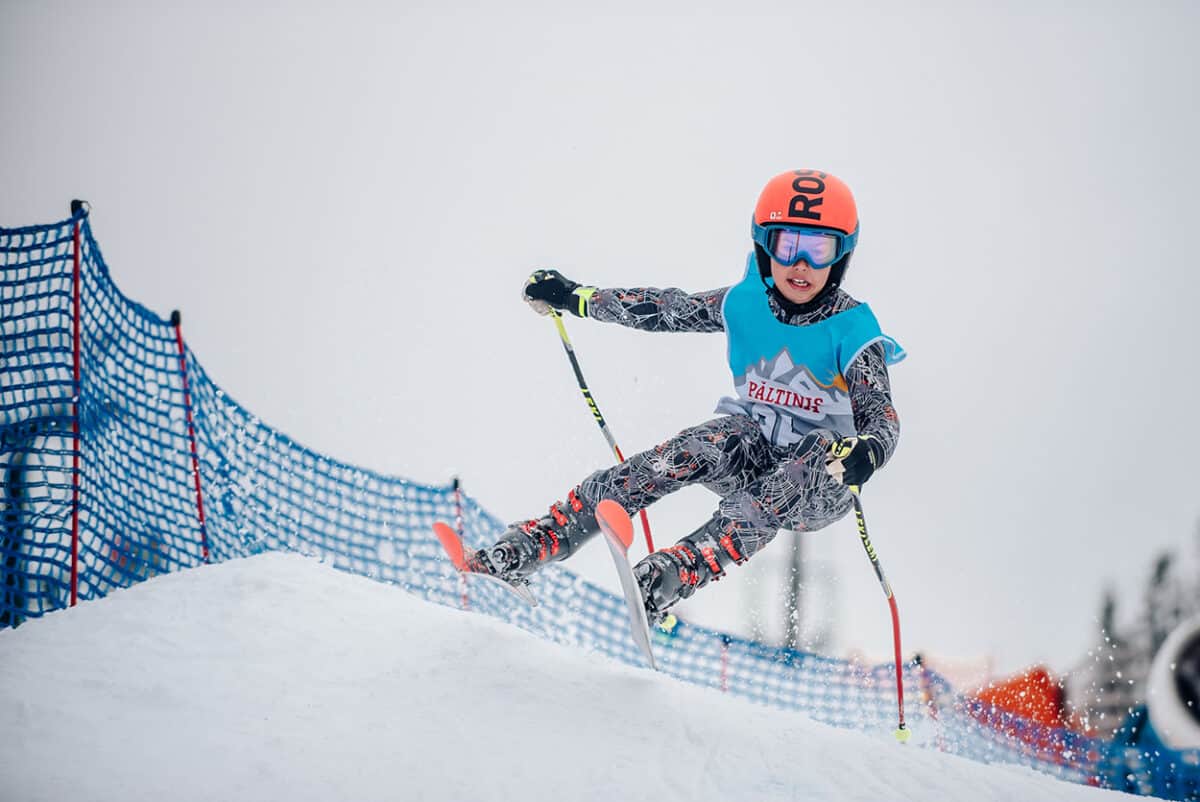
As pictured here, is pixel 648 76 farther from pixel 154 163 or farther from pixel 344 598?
pixel 344 598

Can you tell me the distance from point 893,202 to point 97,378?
6489 centimetres

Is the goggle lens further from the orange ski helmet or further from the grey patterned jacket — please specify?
the grey patterned jacket

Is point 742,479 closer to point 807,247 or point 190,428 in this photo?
point 807,247

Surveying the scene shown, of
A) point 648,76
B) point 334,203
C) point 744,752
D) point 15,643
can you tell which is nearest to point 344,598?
point 15,643

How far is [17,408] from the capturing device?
3.51 meters

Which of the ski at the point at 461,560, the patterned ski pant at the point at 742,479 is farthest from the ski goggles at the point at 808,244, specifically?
the ski at the point at 461,560

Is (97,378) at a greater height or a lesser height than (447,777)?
greater

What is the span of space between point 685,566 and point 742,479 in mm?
590

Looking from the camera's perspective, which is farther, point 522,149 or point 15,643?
point 522,149

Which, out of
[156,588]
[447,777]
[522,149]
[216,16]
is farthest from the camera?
[216,16]

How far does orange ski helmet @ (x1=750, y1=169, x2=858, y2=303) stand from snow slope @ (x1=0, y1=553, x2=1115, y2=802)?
1798mm

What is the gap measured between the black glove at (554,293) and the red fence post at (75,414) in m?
1.94

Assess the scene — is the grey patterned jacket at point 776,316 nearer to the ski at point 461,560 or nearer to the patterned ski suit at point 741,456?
the patterned ski suit at point 741,456

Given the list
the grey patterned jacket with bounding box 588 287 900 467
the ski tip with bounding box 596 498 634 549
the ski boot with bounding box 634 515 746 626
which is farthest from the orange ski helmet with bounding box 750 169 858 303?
the ski tip with bounding box 596 498 634 549
